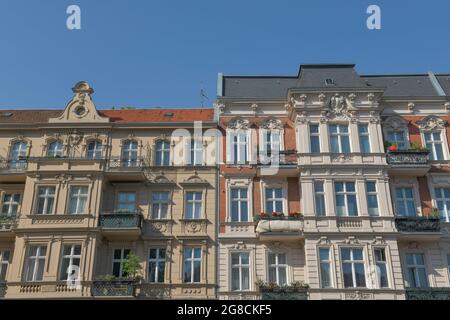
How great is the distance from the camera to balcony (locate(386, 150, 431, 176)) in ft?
75.7

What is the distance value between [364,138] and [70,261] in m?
15.0

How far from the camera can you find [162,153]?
2500 centimetres

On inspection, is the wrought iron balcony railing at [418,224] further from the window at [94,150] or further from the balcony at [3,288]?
the balcony at [3,288]

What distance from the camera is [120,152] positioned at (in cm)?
2478

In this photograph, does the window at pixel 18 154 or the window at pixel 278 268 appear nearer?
the window at pixel 278 268

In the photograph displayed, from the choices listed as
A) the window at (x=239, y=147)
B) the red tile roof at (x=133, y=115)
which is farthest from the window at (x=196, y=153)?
the window at (x=239, y=147)

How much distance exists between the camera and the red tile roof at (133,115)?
26391 millimetres

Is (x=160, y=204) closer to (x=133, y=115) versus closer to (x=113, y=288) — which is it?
(x=113, y=288)

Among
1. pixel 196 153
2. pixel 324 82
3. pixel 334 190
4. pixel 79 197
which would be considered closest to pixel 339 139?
pixel 334 190

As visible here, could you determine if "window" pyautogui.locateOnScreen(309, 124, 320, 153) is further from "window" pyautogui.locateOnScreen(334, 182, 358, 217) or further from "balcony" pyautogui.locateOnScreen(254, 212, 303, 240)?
"balcony" pyautogui.locateOnScreen(254, 212, 303, 240)

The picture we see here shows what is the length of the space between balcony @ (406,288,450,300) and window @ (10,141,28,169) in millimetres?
18928

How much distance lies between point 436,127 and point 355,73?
16.6 feet

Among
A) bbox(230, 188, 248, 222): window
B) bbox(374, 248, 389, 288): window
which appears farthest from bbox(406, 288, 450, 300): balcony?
bbox(230, 188, 248, 222): window

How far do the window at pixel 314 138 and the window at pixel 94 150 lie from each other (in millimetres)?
10590
